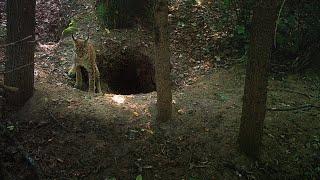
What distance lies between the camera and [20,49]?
662cm

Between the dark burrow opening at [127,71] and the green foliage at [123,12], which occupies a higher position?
the green foliage at [123,12]

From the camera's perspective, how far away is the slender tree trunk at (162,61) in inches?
226

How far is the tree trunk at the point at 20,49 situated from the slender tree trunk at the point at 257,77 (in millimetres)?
3138

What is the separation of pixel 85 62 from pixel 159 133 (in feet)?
7.95

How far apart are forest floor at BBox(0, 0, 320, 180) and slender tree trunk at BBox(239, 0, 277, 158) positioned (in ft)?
0.84

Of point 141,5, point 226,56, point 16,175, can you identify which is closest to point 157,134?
point 16,175

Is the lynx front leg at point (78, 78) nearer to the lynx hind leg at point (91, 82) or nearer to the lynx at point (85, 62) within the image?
the lynx at point (85, 62)

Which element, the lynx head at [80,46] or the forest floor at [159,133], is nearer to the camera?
the forest floor at [159,133]

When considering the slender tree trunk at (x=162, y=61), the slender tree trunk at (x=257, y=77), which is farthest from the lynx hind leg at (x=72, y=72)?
the slender tree trunk at (x=257, y=77)

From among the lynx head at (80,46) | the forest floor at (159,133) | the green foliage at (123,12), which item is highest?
the green foliage at (123,12)

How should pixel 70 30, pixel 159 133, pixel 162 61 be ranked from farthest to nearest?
pixel 70 30 → pixel 159 133 → pixel 162 61

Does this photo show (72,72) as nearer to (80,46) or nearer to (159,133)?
(80,46)

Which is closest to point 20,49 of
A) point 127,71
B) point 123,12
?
point 127,71

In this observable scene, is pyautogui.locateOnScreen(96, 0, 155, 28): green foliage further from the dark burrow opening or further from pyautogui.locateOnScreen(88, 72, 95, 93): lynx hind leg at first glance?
pyautogui.locateOnScreen(88, 72, 95, 93): lynx hind leg
